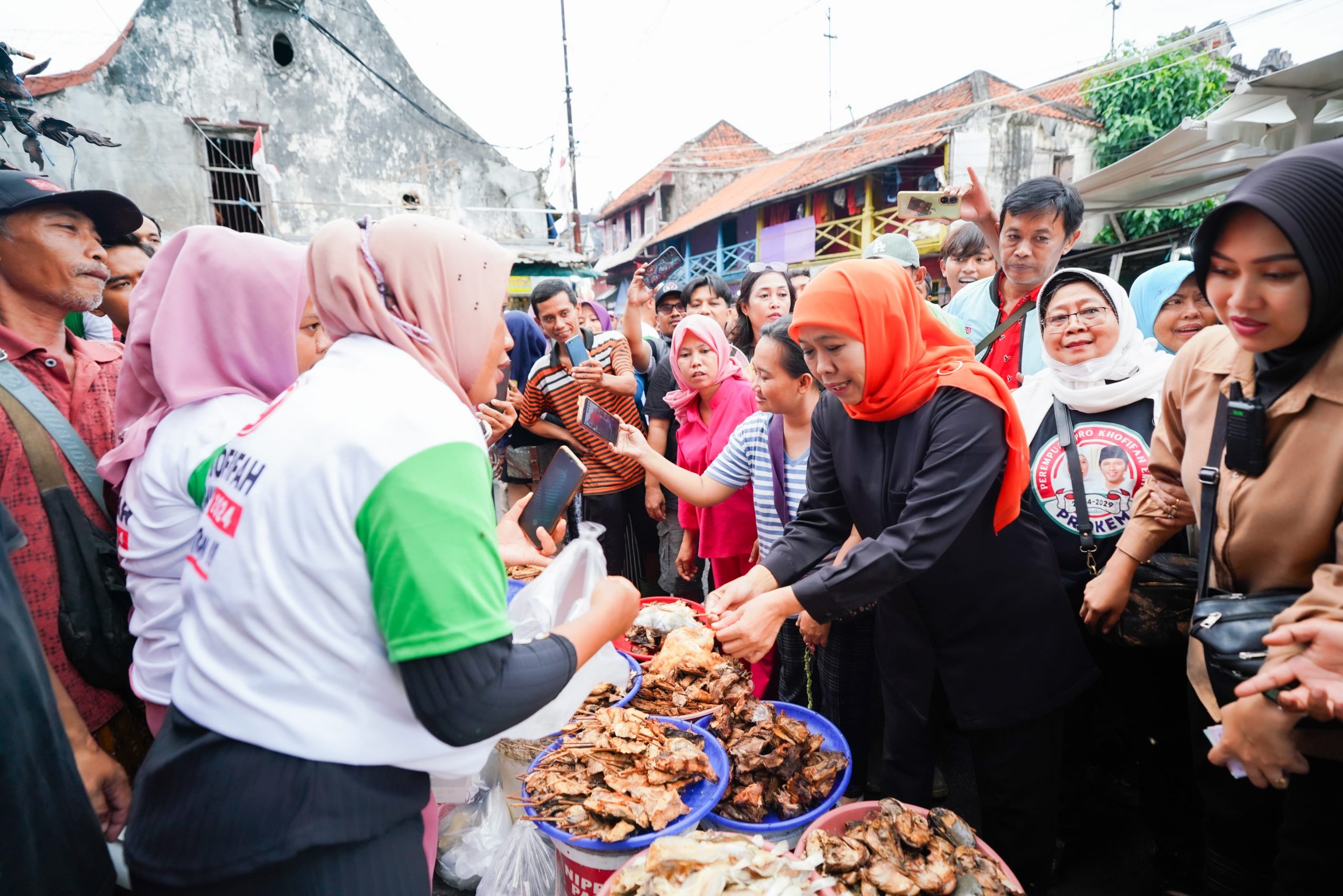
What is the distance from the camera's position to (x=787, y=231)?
63.9 ft

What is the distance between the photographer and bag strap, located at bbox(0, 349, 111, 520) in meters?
1.78

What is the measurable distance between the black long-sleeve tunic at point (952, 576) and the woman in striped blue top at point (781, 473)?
56 cm

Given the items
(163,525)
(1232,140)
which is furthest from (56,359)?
(1232,140)

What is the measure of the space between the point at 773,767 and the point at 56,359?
8.30ft

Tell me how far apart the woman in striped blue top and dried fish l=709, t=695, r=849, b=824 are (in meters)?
0.45

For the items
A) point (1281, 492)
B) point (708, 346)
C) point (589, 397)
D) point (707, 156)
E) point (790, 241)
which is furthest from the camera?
point (707, 156)

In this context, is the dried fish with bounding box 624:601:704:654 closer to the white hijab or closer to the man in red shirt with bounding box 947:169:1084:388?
the white hijab

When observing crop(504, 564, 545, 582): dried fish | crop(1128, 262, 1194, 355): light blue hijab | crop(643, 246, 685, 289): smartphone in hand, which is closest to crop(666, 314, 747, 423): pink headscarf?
crop(643, 246, 685, 289): smartphone in hand

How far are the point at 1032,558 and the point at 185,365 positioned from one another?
8.16 feet

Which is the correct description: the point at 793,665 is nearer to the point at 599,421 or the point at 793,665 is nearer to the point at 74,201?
the point at 599,421

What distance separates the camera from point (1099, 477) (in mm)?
2318

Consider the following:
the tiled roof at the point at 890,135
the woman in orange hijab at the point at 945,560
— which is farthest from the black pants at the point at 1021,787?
the tiled roof at the point at 890,135

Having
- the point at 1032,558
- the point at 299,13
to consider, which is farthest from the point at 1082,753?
the point at 299,13

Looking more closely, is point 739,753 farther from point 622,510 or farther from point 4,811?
point 622,510
